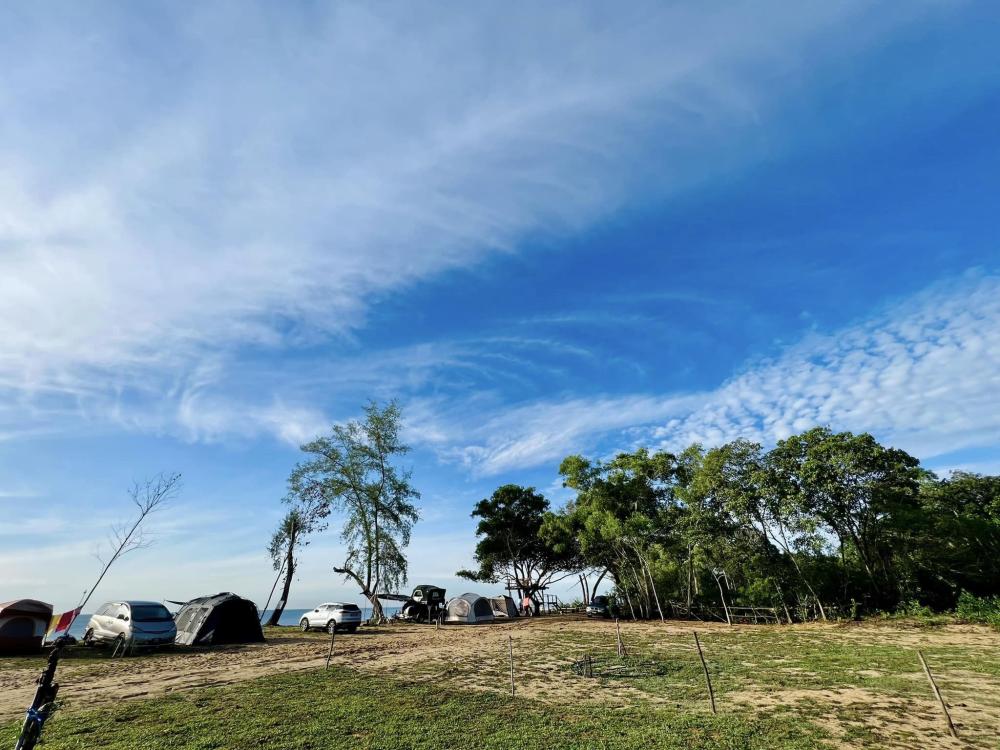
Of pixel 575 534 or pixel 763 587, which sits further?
pixel 575 534

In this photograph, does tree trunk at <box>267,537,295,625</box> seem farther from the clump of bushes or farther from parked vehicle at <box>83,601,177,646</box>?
the clump of bushes

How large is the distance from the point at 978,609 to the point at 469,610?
28.3 metres

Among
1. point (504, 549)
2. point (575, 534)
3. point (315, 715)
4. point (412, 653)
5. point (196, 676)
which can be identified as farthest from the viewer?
point (504, 549)

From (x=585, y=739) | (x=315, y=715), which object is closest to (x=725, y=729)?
(x=585, y=739)

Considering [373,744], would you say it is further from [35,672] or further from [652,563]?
[652,563]

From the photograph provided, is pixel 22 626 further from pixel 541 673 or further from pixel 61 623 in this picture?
pixel 541 673

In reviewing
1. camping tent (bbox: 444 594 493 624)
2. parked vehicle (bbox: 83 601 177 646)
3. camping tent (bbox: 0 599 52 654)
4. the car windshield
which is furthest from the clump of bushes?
camping tent (bbox: 0 599 52 654)

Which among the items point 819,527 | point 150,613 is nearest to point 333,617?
point 150,613

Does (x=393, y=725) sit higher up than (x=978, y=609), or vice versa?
(x=978, y=609)

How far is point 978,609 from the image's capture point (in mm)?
20484

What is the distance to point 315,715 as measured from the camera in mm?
9352

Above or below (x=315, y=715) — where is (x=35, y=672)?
above

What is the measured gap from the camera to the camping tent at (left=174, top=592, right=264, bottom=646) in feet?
65.7

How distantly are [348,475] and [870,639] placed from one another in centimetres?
3080
